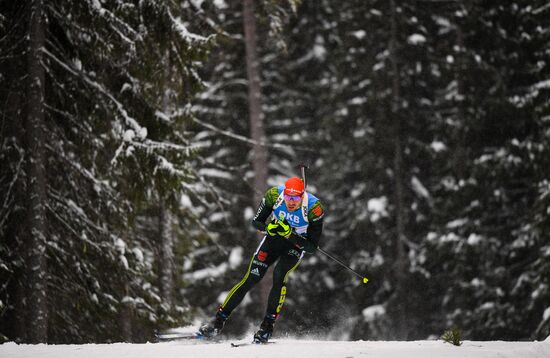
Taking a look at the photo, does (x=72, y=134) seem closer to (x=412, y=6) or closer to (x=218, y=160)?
(x=218, y=160)

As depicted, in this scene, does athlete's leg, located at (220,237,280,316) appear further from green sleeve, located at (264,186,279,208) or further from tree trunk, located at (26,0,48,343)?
tree trunk, located at (26,0,48,343)

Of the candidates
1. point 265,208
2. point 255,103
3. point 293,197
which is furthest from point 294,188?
point 255,103

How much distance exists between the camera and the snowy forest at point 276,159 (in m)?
11.3

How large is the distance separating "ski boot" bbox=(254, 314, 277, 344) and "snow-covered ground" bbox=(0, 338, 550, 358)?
181mm

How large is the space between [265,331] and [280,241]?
1.26m

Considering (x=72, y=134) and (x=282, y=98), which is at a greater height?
(x=282, y=98)

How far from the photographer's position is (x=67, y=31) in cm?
1158

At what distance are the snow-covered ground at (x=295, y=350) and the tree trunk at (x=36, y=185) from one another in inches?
57.1

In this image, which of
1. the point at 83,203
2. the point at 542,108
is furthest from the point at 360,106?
the point at 83,203

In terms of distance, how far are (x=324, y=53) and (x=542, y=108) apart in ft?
41.8

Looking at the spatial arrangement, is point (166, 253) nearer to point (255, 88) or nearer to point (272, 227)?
point (272, 227)

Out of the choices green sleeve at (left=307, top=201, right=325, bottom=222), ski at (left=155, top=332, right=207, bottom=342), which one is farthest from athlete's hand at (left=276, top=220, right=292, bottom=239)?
ski at (left=155, top=332, right=207, bottom=342)

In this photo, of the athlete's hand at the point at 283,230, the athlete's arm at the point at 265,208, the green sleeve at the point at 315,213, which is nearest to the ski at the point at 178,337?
the athlete's arm at the point at 265,208

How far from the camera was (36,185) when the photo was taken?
35.1 ft
